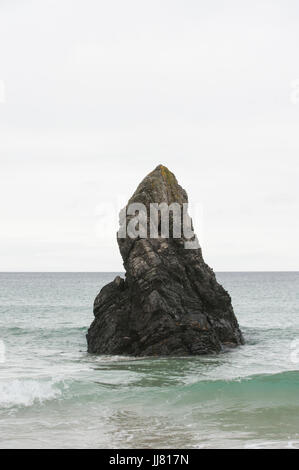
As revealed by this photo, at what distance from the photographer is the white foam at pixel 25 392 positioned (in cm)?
1919

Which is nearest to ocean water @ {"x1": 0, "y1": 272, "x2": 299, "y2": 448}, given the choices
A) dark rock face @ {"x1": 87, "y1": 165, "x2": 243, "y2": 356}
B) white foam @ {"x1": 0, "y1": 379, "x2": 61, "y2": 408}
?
white foam @ {"x1": 0, "y1": 379, "x2": 61, "y2": 408}

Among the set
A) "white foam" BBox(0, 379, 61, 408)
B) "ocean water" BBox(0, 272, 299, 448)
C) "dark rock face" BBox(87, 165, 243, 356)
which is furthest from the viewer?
"dark rock face" BBox(87, 165, 243, 356)

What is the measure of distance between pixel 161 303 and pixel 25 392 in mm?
7889

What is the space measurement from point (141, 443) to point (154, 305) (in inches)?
455

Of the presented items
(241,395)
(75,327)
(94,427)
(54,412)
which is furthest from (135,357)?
(75,327)

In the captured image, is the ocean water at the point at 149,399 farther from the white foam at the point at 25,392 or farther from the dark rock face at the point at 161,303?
the dark rock face at the point at 161,303

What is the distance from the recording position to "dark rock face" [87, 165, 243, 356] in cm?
2622

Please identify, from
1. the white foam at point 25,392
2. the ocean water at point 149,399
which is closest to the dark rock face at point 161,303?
the ocean water at point 149,399

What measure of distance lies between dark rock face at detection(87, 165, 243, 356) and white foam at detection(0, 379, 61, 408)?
6130mm

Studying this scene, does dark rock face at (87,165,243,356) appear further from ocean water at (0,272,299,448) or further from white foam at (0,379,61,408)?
white foam at (0,379,61,408)

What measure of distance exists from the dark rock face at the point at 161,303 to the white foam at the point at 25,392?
20.1 feet

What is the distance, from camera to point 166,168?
30.8 meters

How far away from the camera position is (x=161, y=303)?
85.1ft
